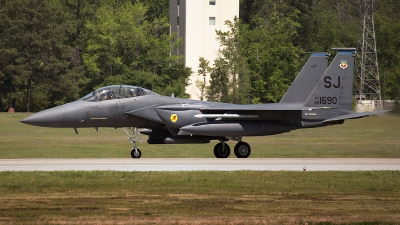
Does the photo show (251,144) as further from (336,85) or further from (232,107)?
(232,107)

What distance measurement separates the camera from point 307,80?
1033 inches

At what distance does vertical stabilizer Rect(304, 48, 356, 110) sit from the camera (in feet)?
82.8

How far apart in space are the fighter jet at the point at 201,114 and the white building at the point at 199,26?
46711mm

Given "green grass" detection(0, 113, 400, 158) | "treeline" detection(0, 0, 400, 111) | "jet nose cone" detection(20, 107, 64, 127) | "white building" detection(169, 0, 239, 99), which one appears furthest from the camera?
"white building" detection(169, 0, 239, 99)

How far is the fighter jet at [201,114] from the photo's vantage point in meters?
24.1

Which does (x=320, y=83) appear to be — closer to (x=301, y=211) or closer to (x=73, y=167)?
(x=73, y=167)

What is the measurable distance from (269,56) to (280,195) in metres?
57.7

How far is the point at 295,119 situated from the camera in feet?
82.3

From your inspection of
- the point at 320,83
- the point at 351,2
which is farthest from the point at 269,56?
the point at 320,83

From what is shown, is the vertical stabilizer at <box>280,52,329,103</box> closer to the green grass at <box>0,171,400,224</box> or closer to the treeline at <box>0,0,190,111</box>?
the green grass at <box>0,171,400,224</box>

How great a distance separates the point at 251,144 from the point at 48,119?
492 inches

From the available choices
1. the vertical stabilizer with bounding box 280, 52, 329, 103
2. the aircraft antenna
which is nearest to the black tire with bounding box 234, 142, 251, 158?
the vertical stabilizer with bounding box 280, 52, 329, 103

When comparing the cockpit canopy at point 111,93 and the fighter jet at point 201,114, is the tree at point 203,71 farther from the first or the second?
the cockpit canopy at point 111,93

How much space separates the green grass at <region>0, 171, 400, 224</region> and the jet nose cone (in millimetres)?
4959
